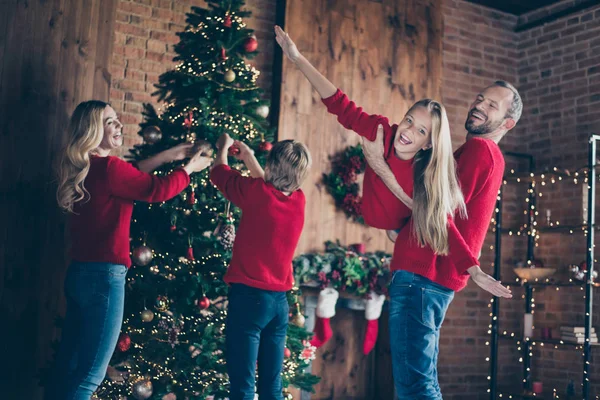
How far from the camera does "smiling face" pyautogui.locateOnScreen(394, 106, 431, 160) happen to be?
2.79 meters

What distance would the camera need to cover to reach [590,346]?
5684mm

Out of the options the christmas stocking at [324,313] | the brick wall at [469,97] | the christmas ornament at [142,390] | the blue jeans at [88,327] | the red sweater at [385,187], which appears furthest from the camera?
the brick wall at [469,97]

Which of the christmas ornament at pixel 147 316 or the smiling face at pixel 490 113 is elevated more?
the smiling face at pixel 490 113

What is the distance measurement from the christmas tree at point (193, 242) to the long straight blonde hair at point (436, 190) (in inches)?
61.8

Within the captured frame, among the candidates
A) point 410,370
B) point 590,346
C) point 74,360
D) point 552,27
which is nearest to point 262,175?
point 74,360

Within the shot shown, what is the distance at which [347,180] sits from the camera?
A: 595 centimetres

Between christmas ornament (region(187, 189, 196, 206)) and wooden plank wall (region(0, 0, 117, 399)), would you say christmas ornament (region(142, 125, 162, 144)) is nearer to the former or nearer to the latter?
christmas ornament (region(187, 189, 196, 206))

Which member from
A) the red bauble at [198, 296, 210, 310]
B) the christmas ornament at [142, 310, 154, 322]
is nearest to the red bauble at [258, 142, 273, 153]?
the red bauble at [198, 296, 210, 310]

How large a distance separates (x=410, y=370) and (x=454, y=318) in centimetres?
419

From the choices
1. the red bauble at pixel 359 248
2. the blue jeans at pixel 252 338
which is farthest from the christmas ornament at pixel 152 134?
the red bauble at pixel 359 248

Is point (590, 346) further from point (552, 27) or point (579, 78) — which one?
point (552, 27)

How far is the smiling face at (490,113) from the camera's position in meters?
3.09

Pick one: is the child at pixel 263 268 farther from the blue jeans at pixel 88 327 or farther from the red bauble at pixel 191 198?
the blue jeans at pixel 88 327

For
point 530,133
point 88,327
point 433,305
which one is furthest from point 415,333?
point 530,133
